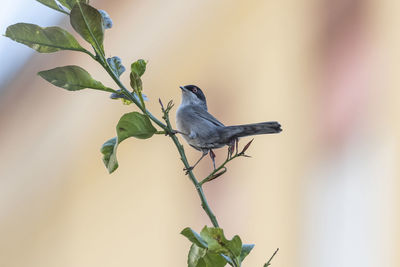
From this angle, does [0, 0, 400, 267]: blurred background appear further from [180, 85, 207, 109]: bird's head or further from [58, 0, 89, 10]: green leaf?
[58, 0, 89, 10]: green leaf

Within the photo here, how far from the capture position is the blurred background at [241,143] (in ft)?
21.8

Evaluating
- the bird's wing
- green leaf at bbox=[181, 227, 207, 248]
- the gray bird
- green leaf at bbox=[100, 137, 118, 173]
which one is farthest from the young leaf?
the bird's wing

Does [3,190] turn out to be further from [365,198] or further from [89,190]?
[365,198]

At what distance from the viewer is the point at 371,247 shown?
6438 millimetres

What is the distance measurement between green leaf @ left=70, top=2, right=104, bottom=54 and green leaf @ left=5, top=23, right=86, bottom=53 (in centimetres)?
3

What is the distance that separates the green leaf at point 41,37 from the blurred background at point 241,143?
535 cm

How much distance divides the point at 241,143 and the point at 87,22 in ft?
17.4

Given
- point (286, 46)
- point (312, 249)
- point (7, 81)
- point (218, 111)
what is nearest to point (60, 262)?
point (7, 81)

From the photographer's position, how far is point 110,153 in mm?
961

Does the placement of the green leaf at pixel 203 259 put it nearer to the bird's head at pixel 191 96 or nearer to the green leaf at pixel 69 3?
the green leaf at pixel 69 3

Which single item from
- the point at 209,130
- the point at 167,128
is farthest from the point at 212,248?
the point at 209,130

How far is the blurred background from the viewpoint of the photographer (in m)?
6.64

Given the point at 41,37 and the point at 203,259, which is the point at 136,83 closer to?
the point at 41,37

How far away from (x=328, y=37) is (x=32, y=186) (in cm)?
459
